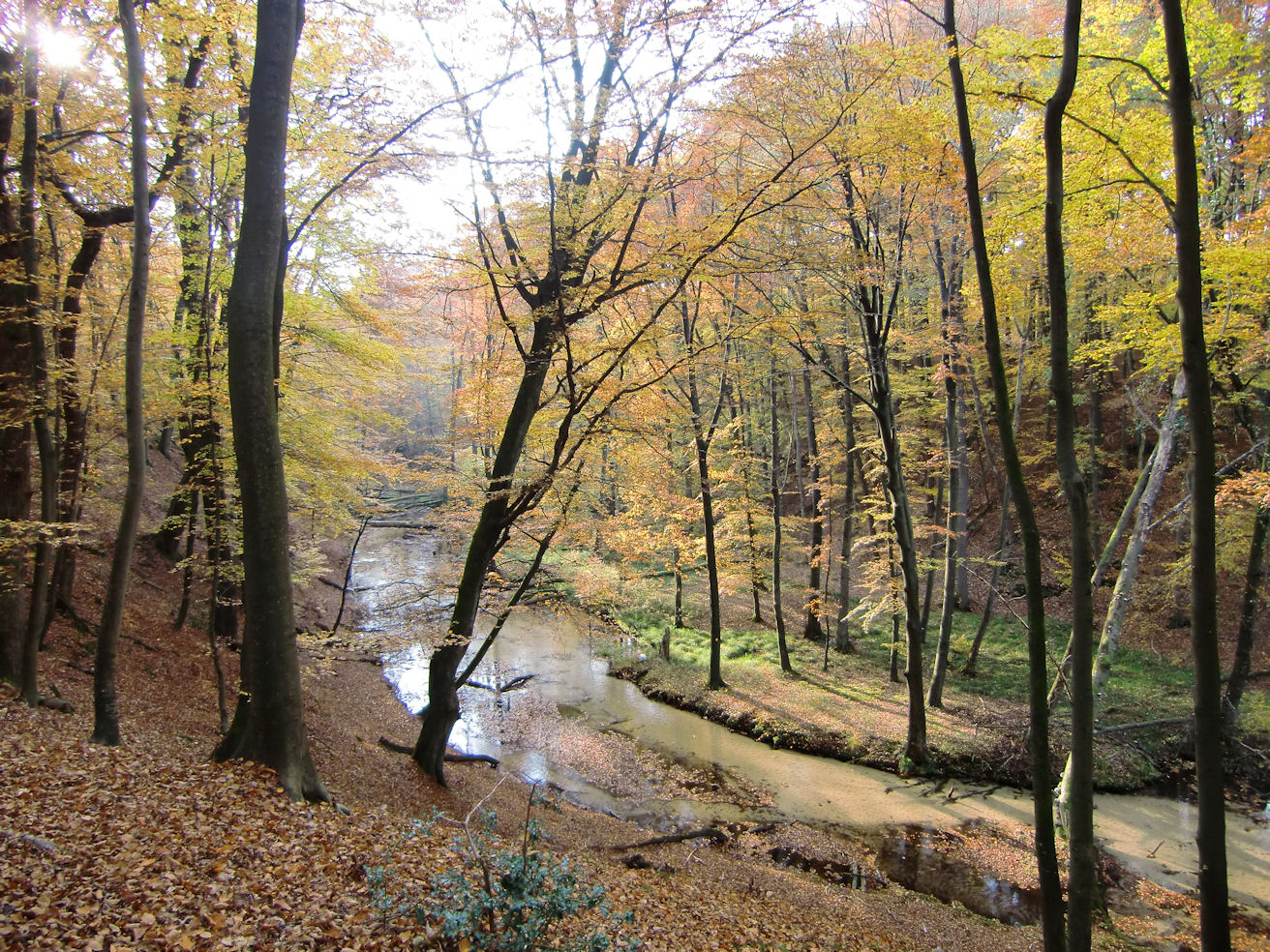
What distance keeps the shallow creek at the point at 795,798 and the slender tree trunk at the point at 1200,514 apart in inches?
176

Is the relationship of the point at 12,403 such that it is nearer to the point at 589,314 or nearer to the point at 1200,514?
the point at 589,314

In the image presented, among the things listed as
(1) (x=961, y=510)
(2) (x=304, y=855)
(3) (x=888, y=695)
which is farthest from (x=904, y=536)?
(2) (x=304, y=855)

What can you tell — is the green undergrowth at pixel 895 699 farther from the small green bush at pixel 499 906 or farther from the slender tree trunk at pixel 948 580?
the small green bush at pixel 499 906

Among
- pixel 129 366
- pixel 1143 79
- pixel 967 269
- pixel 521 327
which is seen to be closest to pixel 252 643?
pixel 129 366

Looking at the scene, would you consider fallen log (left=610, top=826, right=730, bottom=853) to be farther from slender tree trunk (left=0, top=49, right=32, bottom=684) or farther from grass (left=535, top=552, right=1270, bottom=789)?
slender tree trunk (left=0, top=49, right=32, bottom=684)

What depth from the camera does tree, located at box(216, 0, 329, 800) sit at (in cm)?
516

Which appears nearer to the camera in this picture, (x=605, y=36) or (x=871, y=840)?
(x=605, y=36)

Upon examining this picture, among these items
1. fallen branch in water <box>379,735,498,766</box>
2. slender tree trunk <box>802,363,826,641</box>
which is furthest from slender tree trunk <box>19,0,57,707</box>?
slender tree trunk <box>802,363,826,641</box>

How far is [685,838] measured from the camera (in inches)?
312

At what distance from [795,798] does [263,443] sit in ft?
30.3

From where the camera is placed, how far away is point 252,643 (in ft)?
17.1

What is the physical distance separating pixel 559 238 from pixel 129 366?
4.31 meters

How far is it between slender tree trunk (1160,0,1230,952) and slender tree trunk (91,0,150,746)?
25.4 ft

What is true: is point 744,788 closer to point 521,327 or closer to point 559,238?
point 521,327
